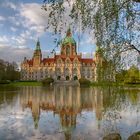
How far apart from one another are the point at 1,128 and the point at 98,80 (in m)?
8.64

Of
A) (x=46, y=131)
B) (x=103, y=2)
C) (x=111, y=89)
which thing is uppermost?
(x=103, y=2)

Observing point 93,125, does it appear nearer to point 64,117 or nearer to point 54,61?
point 64,117

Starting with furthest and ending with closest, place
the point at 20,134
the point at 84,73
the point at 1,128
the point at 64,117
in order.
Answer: the point at 84,73, the point at 64,117, the point at 1,128, the point at 20,134

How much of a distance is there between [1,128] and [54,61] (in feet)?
400

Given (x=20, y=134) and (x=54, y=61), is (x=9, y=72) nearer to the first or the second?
(x=54, y=61)

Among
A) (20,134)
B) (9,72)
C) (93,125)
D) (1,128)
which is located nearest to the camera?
(20,134)

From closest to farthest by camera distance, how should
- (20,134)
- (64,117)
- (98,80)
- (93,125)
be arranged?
(98,80)
(20,134)
(93,125)
(64,117)

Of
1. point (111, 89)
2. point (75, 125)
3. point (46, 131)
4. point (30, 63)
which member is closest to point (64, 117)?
point (75, 125)

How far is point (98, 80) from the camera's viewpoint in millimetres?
9758

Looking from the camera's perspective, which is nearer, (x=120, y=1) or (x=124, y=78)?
(x=120, y=1)

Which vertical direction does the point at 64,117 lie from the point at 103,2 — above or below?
below

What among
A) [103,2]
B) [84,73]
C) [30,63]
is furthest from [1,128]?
[30,63]

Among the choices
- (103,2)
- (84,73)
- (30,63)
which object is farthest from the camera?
(30,63)

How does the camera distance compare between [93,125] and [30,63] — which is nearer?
[93,125]
